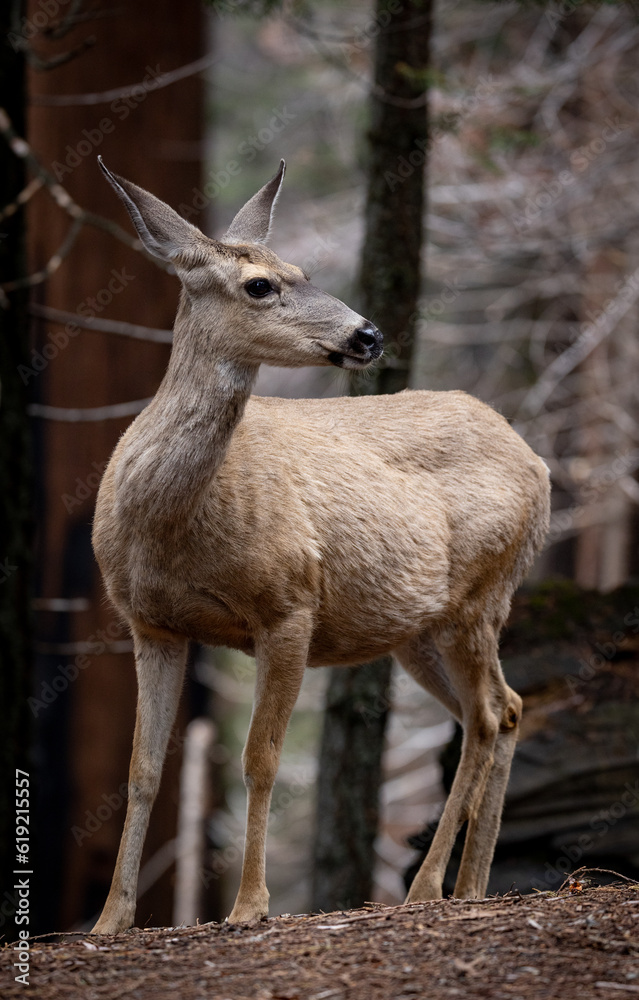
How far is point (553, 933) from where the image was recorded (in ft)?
14.4

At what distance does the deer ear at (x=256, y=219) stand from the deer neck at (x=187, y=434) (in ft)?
2.48

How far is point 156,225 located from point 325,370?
37.9 feet

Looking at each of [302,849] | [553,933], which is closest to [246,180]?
[302,849]

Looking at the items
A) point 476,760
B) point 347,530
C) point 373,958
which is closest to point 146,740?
point 347,530

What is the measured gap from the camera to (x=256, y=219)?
5.88 metres

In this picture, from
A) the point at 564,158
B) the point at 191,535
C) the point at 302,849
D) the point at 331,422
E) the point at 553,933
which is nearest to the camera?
the point at 553,933

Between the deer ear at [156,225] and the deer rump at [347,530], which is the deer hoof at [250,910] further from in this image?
the deer ear at [156,225]

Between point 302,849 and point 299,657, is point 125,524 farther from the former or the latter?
point 302,849

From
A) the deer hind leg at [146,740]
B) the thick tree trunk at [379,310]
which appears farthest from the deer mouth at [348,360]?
the thick tree trunk at [379,310]

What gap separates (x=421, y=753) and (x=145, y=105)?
10.5m

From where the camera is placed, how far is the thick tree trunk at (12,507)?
7051 millimetres

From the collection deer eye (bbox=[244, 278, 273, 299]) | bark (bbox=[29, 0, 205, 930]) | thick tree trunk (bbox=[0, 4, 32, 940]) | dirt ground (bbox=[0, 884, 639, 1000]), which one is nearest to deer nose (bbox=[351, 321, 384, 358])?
deer eye (bbox=[244, 278, 273, 299])

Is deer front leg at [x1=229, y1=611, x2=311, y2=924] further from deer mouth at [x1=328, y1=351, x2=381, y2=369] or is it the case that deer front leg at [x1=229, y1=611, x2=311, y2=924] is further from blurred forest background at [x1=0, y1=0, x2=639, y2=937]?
blurred forest background at [x1=0, y1=0, x2=639, y2=937]

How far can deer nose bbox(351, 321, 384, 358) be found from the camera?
5.09 m
